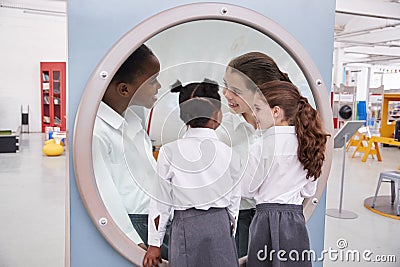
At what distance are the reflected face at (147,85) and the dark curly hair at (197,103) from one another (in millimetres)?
76

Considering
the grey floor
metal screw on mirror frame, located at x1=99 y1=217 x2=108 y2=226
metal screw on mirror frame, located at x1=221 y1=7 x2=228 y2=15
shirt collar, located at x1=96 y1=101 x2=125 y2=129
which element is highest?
metal screw on mirror frame, located at x1=221 y1=7 x2=228 y2=15

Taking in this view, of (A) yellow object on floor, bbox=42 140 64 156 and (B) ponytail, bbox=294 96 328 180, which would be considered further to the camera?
(A) yellow object on floor, bbox=42 140 64 156

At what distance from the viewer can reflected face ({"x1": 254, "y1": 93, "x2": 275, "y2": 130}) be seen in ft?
4.46

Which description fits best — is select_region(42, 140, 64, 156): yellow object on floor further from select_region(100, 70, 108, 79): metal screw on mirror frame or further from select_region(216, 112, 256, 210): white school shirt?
select_region(100, 70, 108, 79): metal screw on mirror frame

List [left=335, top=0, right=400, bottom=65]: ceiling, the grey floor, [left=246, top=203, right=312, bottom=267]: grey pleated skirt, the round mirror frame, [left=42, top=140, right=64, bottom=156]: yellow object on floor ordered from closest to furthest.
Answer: the round mirror frame, [left=246, top=203, right=312, bottom=267]: grey pleated skirt, the grey floor, [left=42, top=140, right=64, bottom=156]: yellow object on floor, [left=335, top=0, right=400, bottom=65]: ceiling

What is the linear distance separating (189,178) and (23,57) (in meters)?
10.3

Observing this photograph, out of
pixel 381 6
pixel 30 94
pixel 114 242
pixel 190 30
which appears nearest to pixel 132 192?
pixel 114 242

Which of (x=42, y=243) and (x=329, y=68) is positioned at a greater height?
(x=329, y=68)

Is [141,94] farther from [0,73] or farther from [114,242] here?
[0,73]

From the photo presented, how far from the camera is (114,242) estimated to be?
1.21 meters

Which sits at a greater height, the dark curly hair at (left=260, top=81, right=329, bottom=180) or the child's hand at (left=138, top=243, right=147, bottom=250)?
the dark curly hair at (left=260, top=81, right=329, bottom=180)

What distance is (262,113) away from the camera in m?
1.38

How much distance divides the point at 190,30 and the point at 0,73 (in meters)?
10.2

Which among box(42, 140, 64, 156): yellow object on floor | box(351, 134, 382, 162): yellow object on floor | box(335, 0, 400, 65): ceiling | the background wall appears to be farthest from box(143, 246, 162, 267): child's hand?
the background wall
